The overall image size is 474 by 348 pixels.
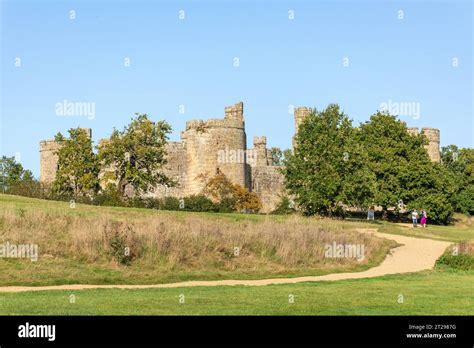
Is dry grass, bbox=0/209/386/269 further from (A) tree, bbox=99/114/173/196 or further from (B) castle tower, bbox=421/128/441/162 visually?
(B) castle tower, bbox=421/128/441/162

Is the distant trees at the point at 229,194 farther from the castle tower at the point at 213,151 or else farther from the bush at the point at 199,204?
→ the bush at the point at 199,204

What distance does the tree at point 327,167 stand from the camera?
4025 centimetres

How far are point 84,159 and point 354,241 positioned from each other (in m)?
23.8

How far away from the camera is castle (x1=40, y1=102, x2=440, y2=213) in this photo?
45969 mm

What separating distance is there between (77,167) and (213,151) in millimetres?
8263

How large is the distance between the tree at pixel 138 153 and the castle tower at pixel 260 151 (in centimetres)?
1272

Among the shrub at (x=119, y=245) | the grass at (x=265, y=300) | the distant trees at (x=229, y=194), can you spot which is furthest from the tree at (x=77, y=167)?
the grass at (x=265, y=300)

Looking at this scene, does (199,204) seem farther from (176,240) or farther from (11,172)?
(11,172)

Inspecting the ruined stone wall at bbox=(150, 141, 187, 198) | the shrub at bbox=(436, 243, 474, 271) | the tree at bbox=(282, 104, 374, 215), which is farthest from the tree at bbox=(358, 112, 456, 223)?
the shrub at bbox=(436, 243, 474, 271)

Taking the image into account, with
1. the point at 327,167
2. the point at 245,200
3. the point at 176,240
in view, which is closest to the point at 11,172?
the point at 245,200

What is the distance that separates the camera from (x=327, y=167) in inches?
1604
